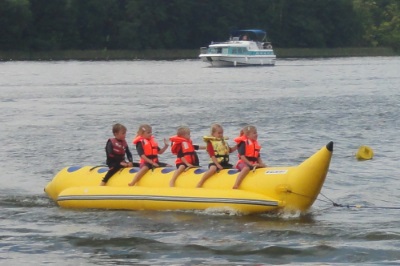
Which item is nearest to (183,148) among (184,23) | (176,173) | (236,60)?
(176,173)

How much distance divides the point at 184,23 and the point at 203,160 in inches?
2934

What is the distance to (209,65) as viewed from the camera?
7575 centimetres

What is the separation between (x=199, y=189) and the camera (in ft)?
48.3

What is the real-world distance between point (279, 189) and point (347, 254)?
2.00 meters

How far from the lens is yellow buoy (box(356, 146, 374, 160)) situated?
69.2 ft

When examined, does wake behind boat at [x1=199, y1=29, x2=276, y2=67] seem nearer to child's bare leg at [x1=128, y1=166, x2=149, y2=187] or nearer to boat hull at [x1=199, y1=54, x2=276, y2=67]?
boat hull at [x1=199, y1=54, x2=276, y2=67]

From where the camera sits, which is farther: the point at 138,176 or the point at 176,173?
the point at 138,176

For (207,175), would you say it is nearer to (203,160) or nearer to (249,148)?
(249,148)

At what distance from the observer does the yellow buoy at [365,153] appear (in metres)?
21.1

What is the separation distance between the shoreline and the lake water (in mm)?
27665

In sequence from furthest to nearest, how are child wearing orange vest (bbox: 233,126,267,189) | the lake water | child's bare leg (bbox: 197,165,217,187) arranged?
child's bare leg (bbox: 197,165,217,187)
child wearing orange vest (bbox: 233,126,267,189)
the lake water

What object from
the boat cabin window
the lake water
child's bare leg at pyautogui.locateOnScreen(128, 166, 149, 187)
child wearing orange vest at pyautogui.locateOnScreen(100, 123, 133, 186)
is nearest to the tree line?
the boat cabin window

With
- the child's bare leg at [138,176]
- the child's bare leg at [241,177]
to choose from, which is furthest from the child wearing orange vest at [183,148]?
the child's bare leg at [241,177]

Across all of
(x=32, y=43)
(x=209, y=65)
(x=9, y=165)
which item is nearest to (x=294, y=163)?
(x=9, y=165)
